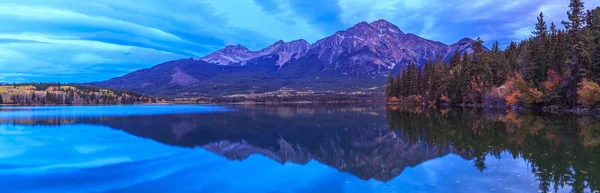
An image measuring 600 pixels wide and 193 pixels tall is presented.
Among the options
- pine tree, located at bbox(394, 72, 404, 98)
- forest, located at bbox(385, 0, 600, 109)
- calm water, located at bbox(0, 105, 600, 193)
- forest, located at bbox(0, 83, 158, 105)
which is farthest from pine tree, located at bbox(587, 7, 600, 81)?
forest, located at bbox(0, 83, 158, 105)

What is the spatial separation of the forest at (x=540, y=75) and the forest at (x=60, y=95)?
144 m

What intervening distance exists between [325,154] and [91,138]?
64.4ft

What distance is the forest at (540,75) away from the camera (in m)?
48.8

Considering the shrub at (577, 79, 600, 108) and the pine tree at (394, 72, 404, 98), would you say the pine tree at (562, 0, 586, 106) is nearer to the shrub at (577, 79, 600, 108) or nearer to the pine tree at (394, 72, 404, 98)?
the shrub at (577, 79, 600, 108)

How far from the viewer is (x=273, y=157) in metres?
20.6

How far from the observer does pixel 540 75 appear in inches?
2350

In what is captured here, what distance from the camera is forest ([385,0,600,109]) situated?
4881cm

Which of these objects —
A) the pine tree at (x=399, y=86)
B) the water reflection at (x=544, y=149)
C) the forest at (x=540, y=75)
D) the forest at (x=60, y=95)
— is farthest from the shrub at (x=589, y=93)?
the forest at (x=60, y=95)

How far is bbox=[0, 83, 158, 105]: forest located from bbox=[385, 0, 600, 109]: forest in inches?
5668

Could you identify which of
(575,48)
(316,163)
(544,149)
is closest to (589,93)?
(575,48)

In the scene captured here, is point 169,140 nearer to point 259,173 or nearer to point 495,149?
point 259,173

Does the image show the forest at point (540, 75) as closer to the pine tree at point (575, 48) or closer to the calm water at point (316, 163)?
the pine tree at point (575, 48)

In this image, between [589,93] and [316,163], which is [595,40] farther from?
[316,163]

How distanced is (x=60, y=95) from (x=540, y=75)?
179m
